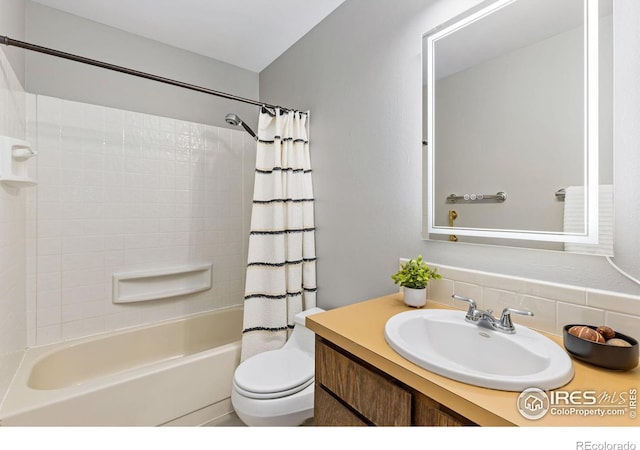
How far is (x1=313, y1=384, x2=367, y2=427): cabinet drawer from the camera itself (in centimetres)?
85

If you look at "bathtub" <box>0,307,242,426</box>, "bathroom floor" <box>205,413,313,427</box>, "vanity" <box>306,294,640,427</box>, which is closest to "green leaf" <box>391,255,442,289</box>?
"vanity" <box>306,294,640,427</box>

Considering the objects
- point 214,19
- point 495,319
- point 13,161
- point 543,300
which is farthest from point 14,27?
point 543,300

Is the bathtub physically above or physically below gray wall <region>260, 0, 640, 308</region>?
below

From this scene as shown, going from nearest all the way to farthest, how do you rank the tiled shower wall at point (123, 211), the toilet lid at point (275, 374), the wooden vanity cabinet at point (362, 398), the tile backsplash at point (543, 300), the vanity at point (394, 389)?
the vanity at point (394, 389)
the wooden vanity cabinet at point (362, 398)
the tile backsplash at point (543, 300)
the toilet lid at point (275, 374)
the tiled shower wall at point (123, 211)

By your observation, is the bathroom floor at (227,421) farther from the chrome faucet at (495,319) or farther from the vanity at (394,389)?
the chrome faucet at (495,319)

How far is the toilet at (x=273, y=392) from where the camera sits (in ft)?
3.92

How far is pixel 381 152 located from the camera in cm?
145

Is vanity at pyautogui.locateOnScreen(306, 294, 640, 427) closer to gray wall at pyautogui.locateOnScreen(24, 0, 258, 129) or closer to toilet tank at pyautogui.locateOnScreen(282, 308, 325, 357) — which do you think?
toilet tank at pyautogui.locateOnScreen(282, 308, 325, 357)

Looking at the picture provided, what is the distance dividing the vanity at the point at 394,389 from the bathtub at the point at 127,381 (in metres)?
0.91

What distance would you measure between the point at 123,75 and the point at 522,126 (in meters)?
2.44

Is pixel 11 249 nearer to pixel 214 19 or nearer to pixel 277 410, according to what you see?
pixel 277 410

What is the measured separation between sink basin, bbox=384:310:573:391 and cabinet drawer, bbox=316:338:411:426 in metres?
0.10

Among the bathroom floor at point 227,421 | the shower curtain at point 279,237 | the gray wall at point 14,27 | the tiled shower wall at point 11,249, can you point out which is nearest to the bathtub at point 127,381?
the bathroom floor at point 227,421
